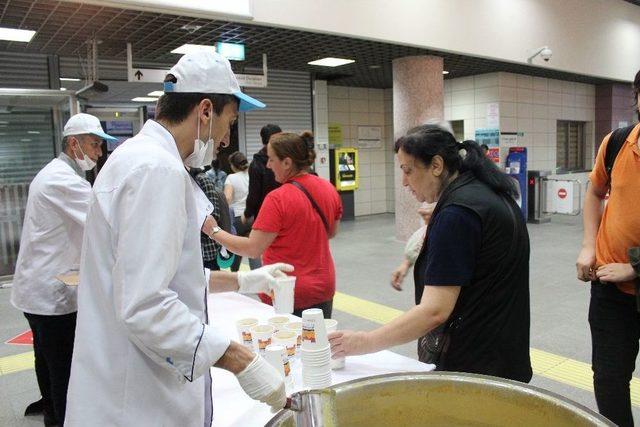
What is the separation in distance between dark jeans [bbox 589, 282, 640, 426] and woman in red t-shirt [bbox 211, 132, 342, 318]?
4.19 feet

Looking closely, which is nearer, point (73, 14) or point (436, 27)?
point (73, 14)

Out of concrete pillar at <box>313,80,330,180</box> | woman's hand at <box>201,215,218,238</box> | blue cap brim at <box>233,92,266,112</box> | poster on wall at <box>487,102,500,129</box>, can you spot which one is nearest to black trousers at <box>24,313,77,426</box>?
woman's hand at <box>201,215,218,238</box>

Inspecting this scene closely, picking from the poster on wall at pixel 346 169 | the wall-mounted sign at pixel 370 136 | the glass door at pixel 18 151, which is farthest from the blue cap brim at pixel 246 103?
the wall-mounted sign at pixel 370 136

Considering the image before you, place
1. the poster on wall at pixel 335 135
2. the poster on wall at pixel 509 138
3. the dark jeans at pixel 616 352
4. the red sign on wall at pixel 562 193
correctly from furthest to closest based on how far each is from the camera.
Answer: the poster on wall at pixel 335 135 < the poster on wall at pixel 509 138 < the red sign on wall at pixel 562 193 < the dark jeans at pixel 616 352

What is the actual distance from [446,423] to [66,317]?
223 centimetres

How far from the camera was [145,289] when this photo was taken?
3.59ft

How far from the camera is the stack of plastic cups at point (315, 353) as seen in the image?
1685mm

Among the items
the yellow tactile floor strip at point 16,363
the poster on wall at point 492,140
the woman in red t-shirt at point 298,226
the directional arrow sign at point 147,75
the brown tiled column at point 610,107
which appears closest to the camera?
the woman in red t-shirt at point 298,226

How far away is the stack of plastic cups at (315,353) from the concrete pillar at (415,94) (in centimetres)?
623

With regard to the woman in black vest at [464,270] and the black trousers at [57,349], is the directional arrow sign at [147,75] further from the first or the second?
the woman in black vest at [464,270]

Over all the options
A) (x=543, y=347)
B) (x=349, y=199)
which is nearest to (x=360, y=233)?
(x=349, y=199)

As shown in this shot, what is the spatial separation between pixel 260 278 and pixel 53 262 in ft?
4.01

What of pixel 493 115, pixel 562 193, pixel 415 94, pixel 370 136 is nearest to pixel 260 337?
pixel 415 94

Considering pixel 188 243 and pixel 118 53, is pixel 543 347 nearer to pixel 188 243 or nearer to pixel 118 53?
pixel 188 243
